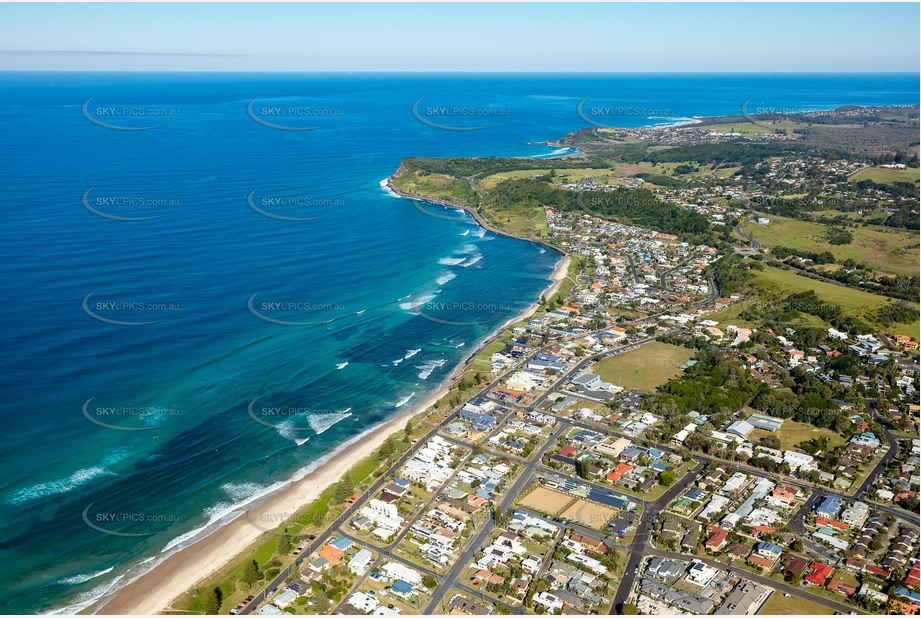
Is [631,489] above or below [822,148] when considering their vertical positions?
below

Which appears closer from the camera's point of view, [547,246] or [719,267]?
[719,267]

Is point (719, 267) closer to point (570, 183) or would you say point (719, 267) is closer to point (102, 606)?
point (570, 183)

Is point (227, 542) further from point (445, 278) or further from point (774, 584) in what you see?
point (445, 278)

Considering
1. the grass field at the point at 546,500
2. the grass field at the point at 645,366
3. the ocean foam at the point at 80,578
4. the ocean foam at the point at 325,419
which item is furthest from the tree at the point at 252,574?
the grass field at the point at 645,366

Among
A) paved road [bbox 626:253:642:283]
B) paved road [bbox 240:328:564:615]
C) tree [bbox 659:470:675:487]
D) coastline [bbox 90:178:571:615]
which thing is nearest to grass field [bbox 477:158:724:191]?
paved road [bbox 626:253:642:283]

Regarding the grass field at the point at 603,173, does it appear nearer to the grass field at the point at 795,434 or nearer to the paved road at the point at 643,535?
the grass field at the point at 795,434

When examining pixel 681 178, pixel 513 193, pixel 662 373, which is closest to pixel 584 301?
pixel 662 373
